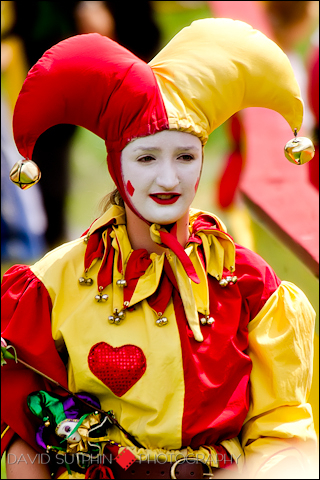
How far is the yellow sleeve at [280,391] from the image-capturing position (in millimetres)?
1886

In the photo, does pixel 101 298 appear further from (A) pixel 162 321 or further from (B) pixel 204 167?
(B) pixel 204 167

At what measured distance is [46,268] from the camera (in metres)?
1.93

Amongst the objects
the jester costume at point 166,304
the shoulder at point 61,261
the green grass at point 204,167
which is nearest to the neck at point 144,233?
the jester costume at point 166,304

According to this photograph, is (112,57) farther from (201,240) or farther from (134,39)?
(134,39)

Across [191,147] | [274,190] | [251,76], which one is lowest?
[274,190]

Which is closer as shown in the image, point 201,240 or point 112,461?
point 112,461

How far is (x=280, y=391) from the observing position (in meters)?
1.92

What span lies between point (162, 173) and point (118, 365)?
46 centimetres

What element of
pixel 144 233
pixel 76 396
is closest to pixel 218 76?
pixel 144 233

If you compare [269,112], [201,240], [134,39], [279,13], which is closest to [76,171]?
[134,39]

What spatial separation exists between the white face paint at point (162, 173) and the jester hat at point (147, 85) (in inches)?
1.0

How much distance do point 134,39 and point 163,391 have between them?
2624 mm

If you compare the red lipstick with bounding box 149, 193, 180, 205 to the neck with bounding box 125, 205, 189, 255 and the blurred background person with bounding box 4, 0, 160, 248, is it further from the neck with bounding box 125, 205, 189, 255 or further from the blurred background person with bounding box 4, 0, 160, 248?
the blurred background person with bounding box 4, 0, 160, 248

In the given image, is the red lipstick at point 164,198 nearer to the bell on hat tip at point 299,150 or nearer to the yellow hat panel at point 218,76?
the yellow hat panel at point 218,76
